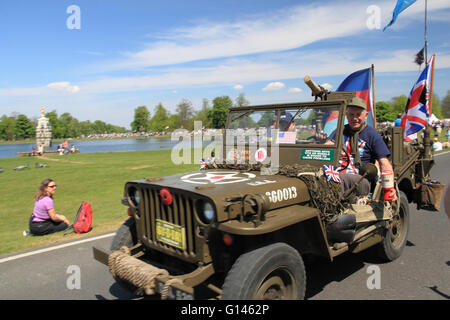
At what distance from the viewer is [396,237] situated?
514 centimetres

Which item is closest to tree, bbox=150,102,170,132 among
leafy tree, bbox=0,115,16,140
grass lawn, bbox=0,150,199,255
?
leafy tree, bbox=0,115,16,140

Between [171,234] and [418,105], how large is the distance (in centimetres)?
756

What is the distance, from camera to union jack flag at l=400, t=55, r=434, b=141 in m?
8.16

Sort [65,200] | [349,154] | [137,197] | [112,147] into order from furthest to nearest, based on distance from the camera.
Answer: [112,147] < [65,200] < [349,154] < [137,197]

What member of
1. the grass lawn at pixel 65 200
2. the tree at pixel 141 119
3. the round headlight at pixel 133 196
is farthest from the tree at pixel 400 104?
the round headlight at pixel 133 196

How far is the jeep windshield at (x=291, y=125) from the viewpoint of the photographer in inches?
169

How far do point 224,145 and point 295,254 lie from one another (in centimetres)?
242

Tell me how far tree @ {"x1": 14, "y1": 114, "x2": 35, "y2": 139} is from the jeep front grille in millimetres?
110984

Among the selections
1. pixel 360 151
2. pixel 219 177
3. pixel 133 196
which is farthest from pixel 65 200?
pixel 360 151

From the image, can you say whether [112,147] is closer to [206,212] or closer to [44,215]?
[44,215]
